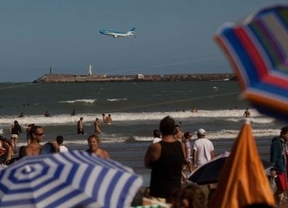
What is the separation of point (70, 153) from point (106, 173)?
1.28 ft

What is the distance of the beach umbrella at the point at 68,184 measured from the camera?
15.3ft

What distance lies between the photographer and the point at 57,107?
61.2 metres

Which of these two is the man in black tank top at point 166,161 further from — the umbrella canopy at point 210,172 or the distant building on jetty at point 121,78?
the distant building on jetty at point 121,78

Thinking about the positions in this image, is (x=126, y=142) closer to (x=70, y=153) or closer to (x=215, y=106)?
(x=70, y=153)

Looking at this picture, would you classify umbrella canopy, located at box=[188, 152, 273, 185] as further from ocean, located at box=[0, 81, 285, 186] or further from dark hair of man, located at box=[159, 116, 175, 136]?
ocean, located at box=[0, 81, 285, 186]

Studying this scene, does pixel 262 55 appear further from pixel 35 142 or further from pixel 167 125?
pixel 35 142

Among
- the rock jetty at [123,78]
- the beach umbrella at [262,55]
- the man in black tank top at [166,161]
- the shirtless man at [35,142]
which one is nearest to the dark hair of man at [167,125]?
the man in black tank top at [166,161]

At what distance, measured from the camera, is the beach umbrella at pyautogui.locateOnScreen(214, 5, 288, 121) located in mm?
4258

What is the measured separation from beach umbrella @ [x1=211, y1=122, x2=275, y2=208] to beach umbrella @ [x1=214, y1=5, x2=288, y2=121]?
0.64 m

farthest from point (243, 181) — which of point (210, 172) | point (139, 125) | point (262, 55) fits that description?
point (139, 125)

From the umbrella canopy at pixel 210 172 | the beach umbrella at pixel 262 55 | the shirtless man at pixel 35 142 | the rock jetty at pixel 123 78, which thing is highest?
the rock jetty at pixel 123 78

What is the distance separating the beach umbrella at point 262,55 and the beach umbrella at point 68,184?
99 cm

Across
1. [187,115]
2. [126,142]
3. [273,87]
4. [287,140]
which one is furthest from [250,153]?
[187,115]

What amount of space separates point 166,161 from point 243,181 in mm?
2176
